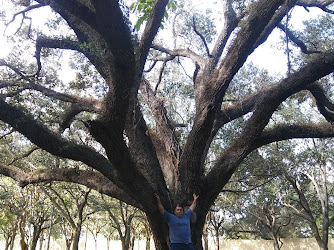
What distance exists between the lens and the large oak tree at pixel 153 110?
382 cm

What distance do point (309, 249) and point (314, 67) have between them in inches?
776

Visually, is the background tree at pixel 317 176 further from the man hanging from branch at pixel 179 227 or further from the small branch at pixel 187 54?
the man hanging from branch at pixel 179 227

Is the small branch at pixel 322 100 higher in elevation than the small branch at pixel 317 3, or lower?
lower

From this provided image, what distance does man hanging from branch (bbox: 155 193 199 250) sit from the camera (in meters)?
4.57

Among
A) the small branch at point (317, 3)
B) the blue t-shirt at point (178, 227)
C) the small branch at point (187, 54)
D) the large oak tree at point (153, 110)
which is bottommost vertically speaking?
the blue t-shirt at point (178, 227)

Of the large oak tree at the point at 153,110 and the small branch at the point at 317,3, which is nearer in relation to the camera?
the large oak tree at the point at 153,110

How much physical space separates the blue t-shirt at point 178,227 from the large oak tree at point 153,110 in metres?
0.37

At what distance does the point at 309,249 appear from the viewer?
21.2m

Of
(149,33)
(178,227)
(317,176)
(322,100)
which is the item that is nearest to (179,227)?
(178,227)

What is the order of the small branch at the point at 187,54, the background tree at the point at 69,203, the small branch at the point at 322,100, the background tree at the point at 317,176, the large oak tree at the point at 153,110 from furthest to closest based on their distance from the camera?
the background tree at the point at 69,203
the background tree at the point at 317,176
the small branch at the point at 187,54
the small branch at the point at 322,100
the large oak tree at the point at 153,110

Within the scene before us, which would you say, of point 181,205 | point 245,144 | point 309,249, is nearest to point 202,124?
point 245,144

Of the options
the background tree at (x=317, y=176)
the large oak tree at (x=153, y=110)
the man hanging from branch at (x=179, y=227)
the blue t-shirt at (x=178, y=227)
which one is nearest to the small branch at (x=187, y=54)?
the large oak tree at (x=153, y=110)

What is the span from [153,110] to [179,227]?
2.70m

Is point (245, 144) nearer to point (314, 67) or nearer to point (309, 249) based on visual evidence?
point (314, 67)
